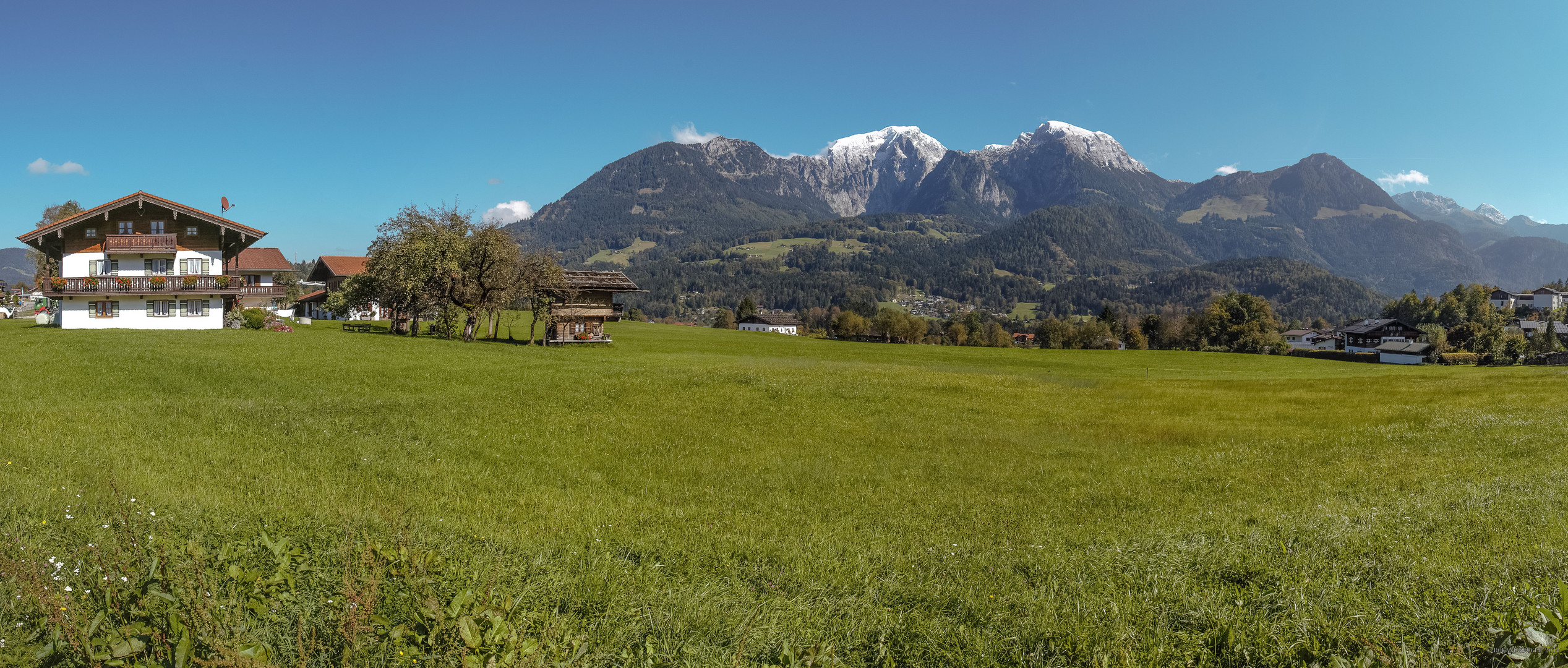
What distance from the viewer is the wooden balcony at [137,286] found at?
45.4 meters

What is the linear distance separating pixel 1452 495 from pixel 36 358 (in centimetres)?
4165

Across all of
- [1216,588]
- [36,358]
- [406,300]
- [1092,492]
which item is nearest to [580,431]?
[1092,492]

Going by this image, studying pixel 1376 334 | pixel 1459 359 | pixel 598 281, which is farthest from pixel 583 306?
pixel 1376 334

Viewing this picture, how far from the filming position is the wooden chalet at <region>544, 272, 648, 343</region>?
55750 mm

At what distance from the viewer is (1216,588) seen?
7.41 meters

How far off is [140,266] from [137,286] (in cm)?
295

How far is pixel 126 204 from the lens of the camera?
46625 mm

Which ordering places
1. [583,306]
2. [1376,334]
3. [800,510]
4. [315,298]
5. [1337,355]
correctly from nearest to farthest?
[800,510], [583,306], [315,298], [1337,355], [1376,334]

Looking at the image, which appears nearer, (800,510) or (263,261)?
(800,510)

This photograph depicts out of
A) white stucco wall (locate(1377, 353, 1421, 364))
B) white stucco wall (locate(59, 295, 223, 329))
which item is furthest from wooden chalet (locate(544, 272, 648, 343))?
white stucco wall (locate(1377, 353, 1421, 364))

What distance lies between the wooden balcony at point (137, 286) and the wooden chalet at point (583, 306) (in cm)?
2150

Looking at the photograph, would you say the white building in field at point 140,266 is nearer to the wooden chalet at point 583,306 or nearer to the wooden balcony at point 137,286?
the wooden balcony at point 137,286

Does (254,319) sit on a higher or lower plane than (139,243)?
lower

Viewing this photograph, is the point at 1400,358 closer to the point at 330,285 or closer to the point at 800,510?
the point at 800,510
